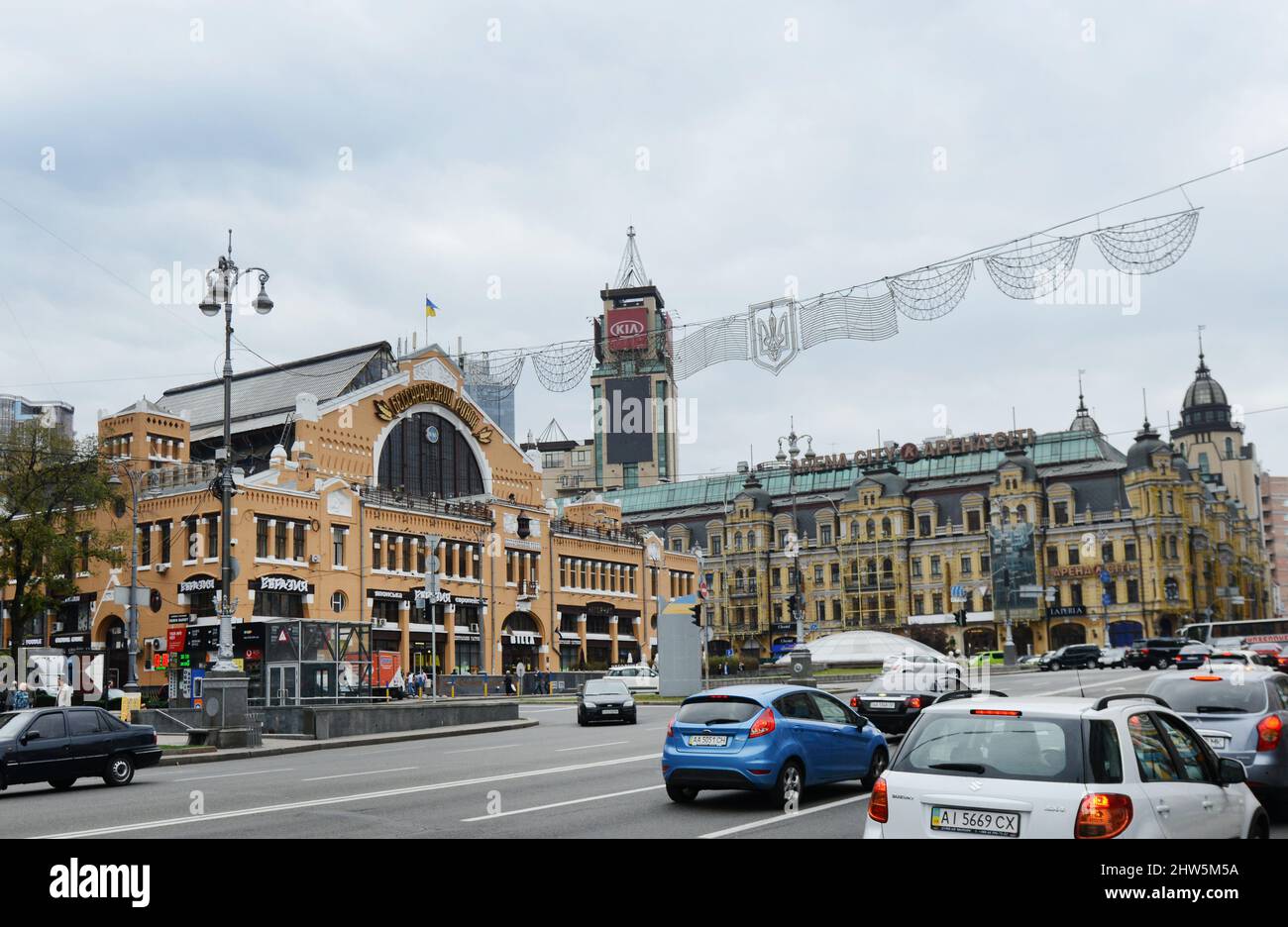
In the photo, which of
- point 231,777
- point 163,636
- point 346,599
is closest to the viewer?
point 231,777

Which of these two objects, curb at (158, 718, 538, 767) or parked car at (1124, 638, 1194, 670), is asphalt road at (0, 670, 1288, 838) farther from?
parked car at (1124, 638, 1194, 670)

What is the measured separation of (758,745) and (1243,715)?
5.16 metres

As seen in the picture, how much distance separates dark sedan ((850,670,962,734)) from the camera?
22.3 metres

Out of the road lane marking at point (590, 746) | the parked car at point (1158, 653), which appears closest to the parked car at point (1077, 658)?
the parked car at point (1158, 653)

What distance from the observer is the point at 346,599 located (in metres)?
60.6

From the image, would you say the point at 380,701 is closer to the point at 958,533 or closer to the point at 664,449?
the point at 958,533

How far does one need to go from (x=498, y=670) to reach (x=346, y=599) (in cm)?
1143

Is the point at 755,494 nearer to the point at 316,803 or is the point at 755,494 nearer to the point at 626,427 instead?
the point at 626,427

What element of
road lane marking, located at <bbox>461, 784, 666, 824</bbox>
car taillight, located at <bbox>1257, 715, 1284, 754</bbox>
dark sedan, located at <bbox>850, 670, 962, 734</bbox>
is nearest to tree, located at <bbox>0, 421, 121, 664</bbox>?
dark sedan, located at <bbox>850, 670, 962, 734</bbox>

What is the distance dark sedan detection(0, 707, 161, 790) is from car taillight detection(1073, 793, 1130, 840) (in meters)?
17.6

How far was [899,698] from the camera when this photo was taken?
22453 mm

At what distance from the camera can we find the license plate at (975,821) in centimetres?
712

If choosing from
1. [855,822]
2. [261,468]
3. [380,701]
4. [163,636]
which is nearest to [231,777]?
[855,822]

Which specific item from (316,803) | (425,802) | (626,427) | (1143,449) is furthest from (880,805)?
(1143,449)
